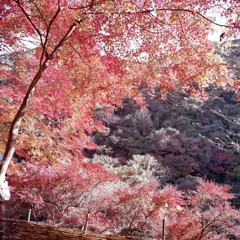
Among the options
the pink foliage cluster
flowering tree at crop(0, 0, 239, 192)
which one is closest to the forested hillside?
the pink foliage cluster

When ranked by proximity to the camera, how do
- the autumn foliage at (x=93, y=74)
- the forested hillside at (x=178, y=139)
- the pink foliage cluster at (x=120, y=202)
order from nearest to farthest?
the autumn foliage at (x=93, y=74) → the pink foliage cluster at (x=120, y=202) → the forested hillside at (x=178, y=139)

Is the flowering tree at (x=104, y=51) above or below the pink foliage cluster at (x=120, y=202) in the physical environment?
above

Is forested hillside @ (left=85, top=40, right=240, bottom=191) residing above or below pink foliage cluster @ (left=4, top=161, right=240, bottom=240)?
above

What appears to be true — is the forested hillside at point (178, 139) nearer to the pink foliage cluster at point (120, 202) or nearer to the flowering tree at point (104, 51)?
the pink foliage cluster at point (120, 202)

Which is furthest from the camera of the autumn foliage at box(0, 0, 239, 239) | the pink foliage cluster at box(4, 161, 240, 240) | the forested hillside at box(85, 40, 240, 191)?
the forested hillside at box(85, 40, 240, 191)

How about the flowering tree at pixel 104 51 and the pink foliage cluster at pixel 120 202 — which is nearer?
the flowering tree at pixel 104 51

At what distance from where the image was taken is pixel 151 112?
17.2 meters

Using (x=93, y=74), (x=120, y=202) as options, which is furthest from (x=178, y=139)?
(x=93, y=74)

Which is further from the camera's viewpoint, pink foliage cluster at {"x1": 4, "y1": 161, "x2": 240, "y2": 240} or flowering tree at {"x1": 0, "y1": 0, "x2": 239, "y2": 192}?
pink foliage cluster at {"x1": 4, "y1": 161, "x2": 240, "y2": 240}

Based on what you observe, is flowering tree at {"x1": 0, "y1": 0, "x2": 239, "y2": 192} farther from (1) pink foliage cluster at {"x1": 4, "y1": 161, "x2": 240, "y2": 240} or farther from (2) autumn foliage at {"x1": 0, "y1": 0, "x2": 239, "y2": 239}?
(1) pink foliage cluster at {"x1": 4, "y1": 161, "x2": 240, "y2": 240}

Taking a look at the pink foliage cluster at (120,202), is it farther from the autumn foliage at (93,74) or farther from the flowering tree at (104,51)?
the flowering tree at (104,51)

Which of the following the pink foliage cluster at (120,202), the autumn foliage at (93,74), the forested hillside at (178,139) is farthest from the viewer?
the forested hillside at (178,139)

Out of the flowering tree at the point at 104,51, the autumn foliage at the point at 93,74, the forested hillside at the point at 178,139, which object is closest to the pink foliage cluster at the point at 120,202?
the autumn foliage at the point at 93,74

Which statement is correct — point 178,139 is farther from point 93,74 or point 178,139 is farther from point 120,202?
point 93,74
